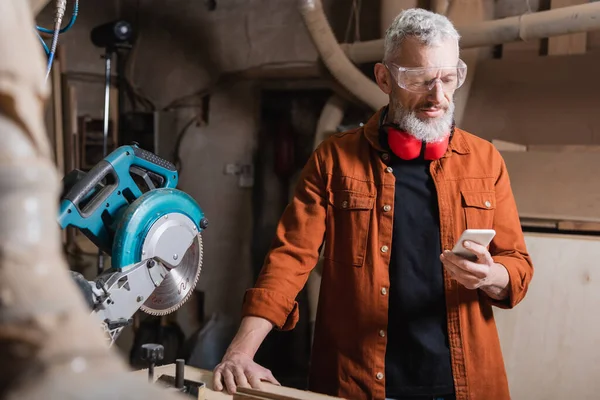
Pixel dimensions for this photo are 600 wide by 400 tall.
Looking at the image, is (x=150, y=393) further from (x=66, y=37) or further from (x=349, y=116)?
(x=66, y=37)

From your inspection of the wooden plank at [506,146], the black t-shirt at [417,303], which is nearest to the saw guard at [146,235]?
the black t-shirt at [417,303]

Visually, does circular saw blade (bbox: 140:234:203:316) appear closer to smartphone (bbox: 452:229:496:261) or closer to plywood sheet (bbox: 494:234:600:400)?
smartphone (bbox: 452:229:496:261)

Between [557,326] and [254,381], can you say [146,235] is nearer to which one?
[254,381]

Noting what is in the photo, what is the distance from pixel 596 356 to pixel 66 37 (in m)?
3.57

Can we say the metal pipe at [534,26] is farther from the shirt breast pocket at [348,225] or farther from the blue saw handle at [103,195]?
the blue saw handle at [103,195]

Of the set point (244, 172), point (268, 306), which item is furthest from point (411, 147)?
point (244, 172)

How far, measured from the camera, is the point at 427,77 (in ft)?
5.64

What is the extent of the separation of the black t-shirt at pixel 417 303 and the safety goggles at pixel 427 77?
0.25 metres

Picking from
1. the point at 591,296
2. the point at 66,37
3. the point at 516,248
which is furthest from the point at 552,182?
the point at 66,37

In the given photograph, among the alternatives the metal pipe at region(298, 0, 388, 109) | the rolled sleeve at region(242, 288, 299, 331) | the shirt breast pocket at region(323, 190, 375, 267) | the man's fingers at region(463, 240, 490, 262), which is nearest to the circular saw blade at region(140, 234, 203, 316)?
the rolled sleeve at region(242, 288, 299, 331)

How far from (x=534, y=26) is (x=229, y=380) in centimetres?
197

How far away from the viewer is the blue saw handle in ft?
4.81

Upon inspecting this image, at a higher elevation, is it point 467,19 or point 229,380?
point 467,19

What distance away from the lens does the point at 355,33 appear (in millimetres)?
3557
